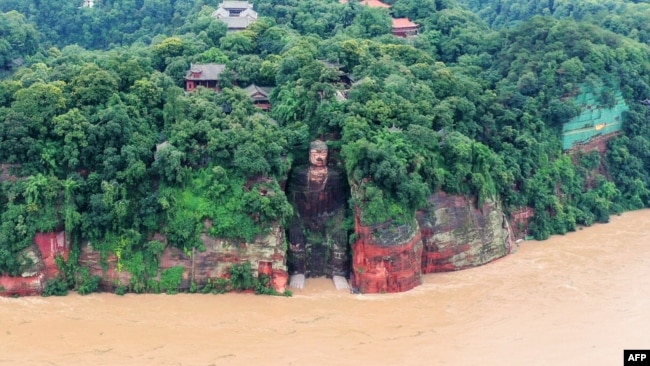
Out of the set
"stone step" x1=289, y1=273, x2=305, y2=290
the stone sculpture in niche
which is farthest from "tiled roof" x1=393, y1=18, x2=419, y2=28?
"stone step" x1=289, y1=273, x2=305, y2=290

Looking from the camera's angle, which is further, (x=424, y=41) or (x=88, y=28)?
(x=88, y=28)

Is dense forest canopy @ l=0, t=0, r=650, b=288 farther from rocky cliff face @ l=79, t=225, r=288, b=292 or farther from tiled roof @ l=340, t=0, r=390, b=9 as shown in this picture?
tiled roof @ l=340, t=0, r=390, b=9

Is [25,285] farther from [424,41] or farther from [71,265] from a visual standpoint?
[424,41]

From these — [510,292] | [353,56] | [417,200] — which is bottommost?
[510,292]

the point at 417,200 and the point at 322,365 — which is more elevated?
the point at 417,200

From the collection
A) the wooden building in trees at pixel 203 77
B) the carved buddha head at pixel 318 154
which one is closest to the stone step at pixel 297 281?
the carved buddha head at pixel 318 154

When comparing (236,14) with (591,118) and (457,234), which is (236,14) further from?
(457,234)

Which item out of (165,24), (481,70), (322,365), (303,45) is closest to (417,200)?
(322,365)
